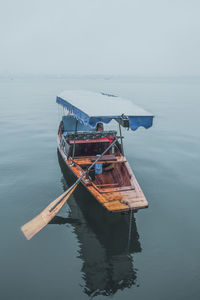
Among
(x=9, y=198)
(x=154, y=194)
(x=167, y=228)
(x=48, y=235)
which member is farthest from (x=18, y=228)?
(x=154, y=194)

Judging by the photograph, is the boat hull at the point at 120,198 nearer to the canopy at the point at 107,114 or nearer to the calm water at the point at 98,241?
the calm water at the point at 98,241

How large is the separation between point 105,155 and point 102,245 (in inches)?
212

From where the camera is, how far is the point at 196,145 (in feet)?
70.2

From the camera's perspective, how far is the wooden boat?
9461mm

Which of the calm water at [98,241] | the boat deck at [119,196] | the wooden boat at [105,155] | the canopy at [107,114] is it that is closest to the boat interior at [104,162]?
the wooden boat at [105,155]

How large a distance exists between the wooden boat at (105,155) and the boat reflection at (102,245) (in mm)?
1193

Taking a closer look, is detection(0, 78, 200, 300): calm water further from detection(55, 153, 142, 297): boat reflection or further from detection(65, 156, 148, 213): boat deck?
detection(65, 156, 148, 213): boat deck

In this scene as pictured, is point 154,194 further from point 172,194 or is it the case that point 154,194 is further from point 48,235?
point 48,235

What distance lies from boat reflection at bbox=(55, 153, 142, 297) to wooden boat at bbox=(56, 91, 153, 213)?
1.19 m

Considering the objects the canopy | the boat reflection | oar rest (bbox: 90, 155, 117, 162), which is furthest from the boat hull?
the canopy

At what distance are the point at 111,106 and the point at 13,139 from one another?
44.4ft

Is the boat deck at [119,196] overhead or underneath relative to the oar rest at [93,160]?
underneath

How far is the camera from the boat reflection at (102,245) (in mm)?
7309

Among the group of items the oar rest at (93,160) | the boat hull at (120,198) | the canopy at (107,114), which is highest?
the canopy at (107,114)
